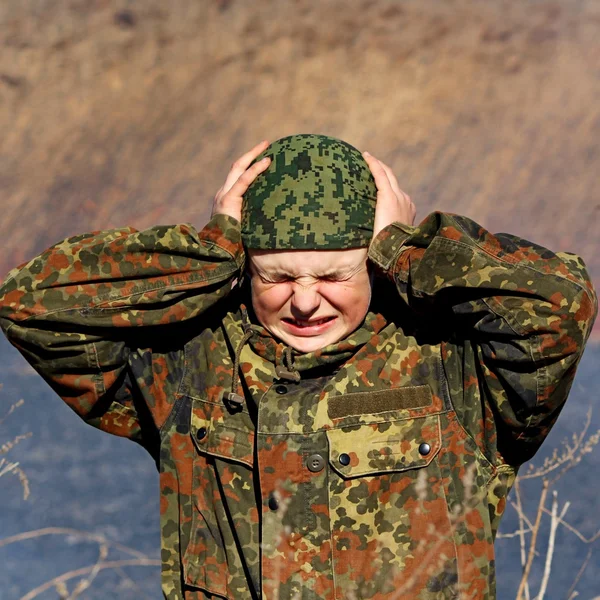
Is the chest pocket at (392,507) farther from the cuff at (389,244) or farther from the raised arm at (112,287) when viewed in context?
Answer: the raised arm at (112,287)

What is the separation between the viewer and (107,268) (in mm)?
2623

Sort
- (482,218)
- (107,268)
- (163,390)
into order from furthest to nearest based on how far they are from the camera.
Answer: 1. (482,218)
2. (163,390)
3. (107,268)

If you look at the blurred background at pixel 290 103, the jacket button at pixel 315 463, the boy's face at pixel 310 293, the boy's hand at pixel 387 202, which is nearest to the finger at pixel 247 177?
the boy's face at pixel 310 293

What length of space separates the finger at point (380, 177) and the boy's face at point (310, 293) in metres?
0.17

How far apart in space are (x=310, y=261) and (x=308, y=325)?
18 cm

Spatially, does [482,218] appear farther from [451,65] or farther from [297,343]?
[297,343]

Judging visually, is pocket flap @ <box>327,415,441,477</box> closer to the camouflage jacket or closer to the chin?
the camouflage jacket

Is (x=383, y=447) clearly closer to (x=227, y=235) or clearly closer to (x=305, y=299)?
(x=305, y=299)

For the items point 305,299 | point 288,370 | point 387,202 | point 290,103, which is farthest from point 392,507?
point 290,103

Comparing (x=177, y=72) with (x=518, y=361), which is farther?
(x=177, y=72)

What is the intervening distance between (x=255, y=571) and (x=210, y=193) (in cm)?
861

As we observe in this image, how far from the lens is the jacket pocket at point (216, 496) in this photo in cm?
272

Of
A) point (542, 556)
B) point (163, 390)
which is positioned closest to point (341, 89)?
point (542, 556)

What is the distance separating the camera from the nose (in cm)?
257
